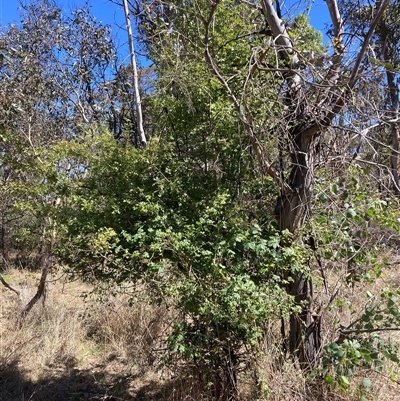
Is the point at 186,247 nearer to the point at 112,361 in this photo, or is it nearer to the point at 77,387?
the point at 77,387

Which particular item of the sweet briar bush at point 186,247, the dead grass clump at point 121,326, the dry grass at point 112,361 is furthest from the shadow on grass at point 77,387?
the sweet briar bush at point 186,247

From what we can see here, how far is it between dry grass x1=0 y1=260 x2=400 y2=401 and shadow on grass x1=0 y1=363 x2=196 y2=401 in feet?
0.03

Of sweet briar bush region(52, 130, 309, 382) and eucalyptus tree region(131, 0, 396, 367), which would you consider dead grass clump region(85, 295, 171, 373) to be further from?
eucalyptus tree region(131, 0, 396, 367)

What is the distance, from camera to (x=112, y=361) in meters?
5.01

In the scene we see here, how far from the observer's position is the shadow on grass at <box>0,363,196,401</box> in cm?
409

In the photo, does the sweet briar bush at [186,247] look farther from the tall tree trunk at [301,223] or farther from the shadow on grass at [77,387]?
the shadow on grass at [77,387]

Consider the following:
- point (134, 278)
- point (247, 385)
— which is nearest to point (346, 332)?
point (247, 385)

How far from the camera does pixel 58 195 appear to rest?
365 cm

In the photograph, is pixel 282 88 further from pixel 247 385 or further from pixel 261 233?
pixel 247 385

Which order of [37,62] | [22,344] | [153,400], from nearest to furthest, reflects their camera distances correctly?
1. [153,400]
2. [22,344]
3. [37,62]

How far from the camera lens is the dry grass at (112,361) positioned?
3.02 meters

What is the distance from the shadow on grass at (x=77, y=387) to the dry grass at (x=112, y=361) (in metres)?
0.01

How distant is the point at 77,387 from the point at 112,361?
62cm

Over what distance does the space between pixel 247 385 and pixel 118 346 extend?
253cm
